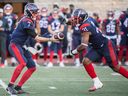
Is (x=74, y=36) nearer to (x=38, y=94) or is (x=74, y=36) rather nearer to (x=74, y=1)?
(x=74, y=1)

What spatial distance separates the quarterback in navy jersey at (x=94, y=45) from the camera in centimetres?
982

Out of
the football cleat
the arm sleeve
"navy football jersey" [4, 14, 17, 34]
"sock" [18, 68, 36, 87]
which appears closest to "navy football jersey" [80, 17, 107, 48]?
the arm sleeve

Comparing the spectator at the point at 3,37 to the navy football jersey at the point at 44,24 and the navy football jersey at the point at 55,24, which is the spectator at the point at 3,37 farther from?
the navy football jersey at the point at 55,24

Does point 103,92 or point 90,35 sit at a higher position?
point 90,35

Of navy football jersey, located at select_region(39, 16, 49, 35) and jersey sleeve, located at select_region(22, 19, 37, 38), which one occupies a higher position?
jersey sleeve, located at select_region(22, 19, 37, 38)

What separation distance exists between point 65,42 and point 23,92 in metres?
6.98

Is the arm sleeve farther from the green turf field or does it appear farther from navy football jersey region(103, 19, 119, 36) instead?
navy football jersey region(103, 19, 119, 36)

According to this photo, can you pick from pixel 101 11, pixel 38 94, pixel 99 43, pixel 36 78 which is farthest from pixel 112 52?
pixel 101 11

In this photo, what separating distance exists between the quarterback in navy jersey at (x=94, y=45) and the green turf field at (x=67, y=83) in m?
0.44

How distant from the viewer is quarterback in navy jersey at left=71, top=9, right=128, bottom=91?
982cm

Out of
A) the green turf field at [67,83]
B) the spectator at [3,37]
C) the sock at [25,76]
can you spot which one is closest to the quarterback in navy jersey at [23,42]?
the sock at [25,76]

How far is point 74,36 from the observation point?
15852 millimetres

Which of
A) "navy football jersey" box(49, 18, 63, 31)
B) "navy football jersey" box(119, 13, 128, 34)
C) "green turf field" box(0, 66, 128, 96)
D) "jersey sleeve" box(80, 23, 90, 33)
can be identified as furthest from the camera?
"navy football jersey" box(119, 13, 128, 34)

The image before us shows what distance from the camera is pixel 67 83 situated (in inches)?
454
